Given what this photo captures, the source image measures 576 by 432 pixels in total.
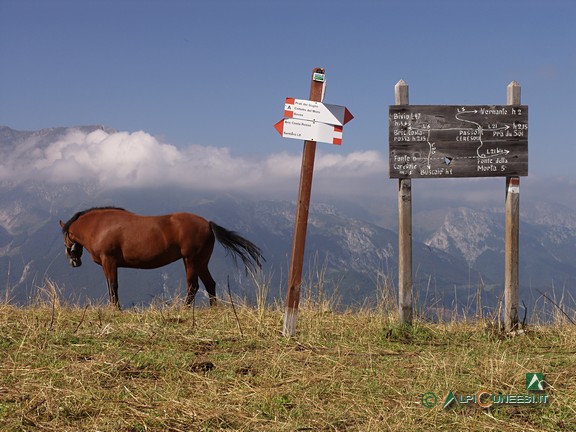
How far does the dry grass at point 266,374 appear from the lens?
4523mm

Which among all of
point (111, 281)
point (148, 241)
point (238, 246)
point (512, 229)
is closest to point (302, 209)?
point (512, 229)

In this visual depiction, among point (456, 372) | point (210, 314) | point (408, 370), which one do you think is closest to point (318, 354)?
point (408, 370)

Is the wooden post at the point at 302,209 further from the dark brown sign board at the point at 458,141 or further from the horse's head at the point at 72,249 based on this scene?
the horse's head at the point at 72,249

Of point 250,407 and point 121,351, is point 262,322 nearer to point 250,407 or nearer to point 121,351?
point 121,351

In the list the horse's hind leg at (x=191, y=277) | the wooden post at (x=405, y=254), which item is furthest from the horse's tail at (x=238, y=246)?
the wooden post at (x=405, y=254)

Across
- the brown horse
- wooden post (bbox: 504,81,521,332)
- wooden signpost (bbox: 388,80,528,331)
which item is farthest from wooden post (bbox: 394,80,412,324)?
the brown horse

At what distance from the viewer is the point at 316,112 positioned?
7781 mm

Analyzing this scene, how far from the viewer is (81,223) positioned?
12469mm

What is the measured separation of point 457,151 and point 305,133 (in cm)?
232

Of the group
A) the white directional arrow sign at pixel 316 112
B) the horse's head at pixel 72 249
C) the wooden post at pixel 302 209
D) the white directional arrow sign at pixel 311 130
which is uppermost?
the white directional arrow sign at pixel 316 112

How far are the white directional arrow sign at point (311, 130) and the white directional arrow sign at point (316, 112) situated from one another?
6 cm

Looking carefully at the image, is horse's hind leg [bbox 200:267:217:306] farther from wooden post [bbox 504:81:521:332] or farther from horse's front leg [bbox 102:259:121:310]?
wooden post [bbox 504:81:521:332]

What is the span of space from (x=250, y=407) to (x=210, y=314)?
4763 millimetres

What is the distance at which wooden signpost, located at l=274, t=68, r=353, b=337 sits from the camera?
773 cm
